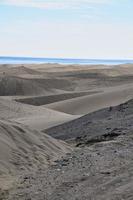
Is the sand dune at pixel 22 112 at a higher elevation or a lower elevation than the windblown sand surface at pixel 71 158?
lower

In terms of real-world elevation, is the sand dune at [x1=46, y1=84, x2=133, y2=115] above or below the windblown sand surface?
below

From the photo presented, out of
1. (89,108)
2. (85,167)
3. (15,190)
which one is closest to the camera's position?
(15,190)

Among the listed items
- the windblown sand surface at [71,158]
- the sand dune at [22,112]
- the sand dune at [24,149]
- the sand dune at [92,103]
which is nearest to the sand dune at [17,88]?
the sand dune at [92,103]

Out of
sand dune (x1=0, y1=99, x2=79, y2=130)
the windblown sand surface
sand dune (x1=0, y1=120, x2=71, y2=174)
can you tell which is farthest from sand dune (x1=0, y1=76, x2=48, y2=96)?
sand dune (x1=0, y1=120, x2=71, y2=174)

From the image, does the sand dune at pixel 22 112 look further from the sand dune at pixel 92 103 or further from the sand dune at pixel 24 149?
the sand dune at pixel 24 149

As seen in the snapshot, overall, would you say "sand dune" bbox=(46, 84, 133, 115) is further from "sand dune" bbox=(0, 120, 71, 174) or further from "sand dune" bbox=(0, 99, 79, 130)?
"sand dune" bbox=(0, 120, 71, 174)

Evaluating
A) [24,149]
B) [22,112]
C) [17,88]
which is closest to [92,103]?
[22,112]

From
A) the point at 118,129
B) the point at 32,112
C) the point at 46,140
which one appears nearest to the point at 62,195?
the point at 46,140

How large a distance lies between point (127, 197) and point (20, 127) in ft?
18.7

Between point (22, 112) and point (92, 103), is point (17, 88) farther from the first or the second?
point (22, 112)

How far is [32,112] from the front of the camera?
23844 mm

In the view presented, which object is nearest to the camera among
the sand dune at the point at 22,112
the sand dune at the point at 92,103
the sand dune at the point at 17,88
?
the sand dune at the point at 22,112

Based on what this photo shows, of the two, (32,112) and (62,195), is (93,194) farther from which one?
(32,112)

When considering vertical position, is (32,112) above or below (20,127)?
below
